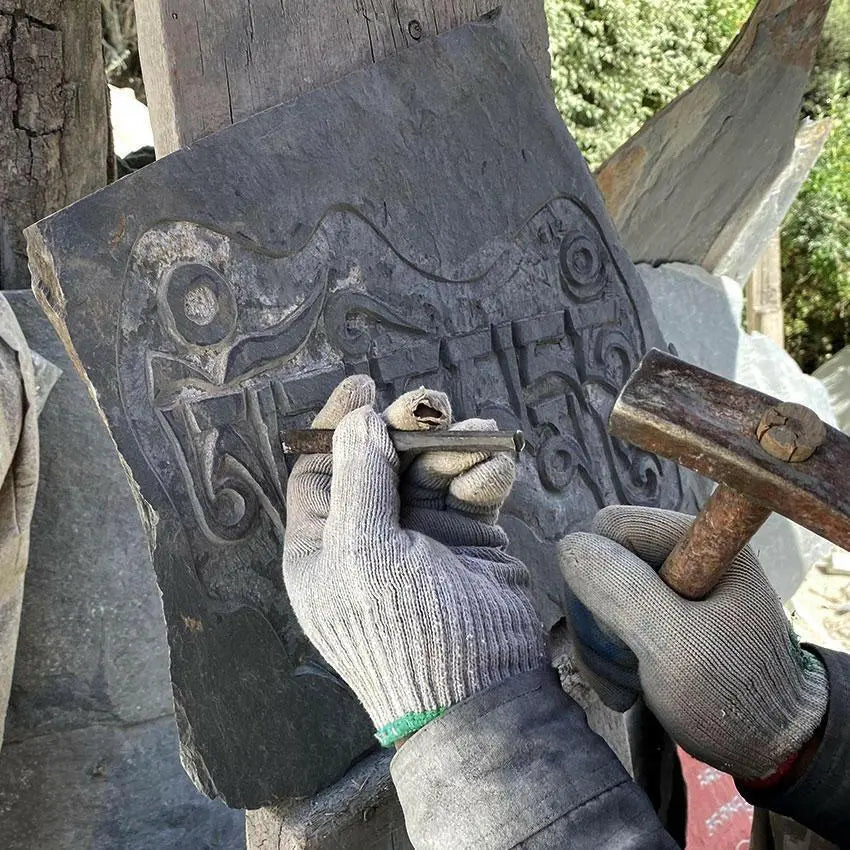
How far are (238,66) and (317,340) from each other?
0.49m

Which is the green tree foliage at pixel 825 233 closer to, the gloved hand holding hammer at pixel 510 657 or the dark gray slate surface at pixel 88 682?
the dark gray slate surface at pixel 88 682

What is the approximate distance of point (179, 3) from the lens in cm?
146

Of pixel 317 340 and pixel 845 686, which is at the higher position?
pixel 317 340

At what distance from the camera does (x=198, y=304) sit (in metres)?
1.28

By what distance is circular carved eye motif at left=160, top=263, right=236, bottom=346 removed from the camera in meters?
1.26

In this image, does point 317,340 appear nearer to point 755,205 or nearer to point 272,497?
point 272,497

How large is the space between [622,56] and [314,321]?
26.3ft

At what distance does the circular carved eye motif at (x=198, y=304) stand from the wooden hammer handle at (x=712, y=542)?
0.68 meters

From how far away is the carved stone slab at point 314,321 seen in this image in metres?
1.20

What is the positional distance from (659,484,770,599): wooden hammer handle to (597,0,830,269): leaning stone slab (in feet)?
9.27

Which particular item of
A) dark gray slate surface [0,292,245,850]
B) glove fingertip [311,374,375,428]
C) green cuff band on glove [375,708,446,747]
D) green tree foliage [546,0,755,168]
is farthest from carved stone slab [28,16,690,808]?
green tree foliage [546,0,755,168]

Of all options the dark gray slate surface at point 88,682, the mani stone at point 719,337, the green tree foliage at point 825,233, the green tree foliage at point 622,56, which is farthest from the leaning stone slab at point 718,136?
the green tree foliage at point 825,233

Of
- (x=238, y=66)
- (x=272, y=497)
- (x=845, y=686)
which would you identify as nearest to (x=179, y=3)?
(x=238, y=66)

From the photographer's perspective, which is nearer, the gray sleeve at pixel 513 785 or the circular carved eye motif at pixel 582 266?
the gray sleeve at pixel 513 785
